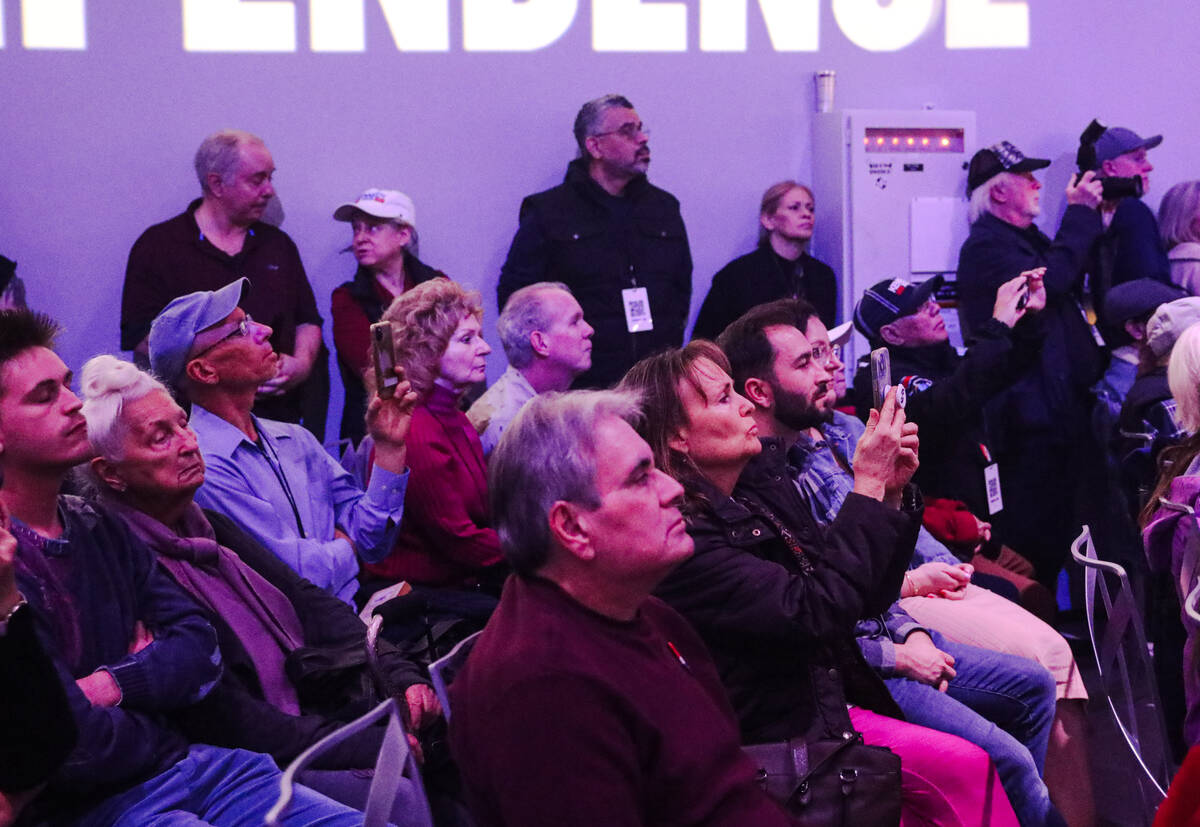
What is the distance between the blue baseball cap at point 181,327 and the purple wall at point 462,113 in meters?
2.04

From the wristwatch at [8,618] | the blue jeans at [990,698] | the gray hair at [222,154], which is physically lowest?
the blue jeans at [990,698]

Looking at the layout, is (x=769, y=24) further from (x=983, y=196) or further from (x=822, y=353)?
(x=822, y=353)

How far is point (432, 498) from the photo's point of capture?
10.9 ft

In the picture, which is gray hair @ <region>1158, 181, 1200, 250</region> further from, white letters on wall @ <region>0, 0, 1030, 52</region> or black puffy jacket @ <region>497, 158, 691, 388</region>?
black puffy jacket @ <region>497, 158, 691, 388</region>

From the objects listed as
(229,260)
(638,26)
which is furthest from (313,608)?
(638,26)

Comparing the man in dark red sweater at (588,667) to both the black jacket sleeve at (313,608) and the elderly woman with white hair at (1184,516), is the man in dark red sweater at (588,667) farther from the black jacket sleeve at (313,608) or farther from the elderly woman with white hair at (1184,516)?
the elderly woman with white hair at (1184,516)

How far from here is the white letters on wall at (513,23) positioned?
17.2 feet

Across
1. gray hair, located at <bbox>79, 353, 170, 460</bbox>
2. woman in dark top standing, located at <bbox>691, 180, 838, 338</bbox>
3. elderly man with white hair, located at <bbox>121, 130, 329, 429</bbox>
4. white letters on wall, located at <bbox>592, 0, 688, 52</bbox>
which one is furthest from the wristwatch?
white letters on wall, located at <bbox>592, 0, 688, 52</bbox>

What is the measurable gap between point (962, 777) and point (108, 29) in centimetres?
396

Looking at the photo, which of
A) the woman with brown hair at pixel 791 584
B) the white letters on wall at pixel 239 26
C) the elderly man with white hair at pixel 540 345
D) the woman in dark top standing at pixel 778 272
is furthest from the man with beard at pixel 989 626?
the white letters on wall at pixel 239 26

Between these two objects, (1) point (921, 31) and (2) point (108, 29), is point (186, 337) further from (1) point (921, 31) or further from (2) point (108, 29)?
(1) point (921, 31)

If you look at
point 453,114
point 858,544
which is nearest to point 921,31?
point 453,114

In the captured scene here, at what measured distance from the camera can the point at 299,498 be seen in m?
3.12

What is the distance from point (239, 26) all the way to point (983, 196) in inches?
118
